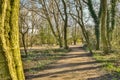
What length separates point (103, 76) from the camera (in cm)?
1285

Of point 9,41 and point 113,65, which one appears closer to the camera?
point 9,41

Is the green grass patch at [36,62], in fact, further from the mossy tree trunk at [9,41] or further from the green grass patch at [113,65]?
the mossy tree trunk at [9,41]

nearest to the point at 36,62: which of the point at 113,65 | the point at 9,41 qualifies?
the point at 113,65

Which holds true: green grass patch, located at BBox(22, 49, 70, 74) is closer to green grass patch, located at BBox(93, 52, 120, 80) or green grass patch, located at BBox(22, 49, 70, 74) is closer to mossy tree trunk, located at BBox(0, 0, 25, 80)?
green grass patch, located at BBox(93, 52, 120, 80)

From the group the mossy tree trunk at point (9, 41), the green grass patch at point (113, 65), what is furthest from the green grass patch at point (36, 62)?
the mossy tree trunk at point (9, 41)

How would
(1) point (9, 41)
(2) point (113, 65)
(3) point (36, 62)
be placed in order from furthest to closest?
(3) point (36, 62) < (2) point (113, 65) < (1) point (9, 41)

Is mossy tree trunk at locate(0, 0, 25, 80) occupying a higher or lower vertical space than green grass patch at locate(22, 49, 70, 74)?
higher

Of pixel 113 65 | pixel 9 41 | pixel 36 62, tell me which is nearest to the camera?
pixel 9 41

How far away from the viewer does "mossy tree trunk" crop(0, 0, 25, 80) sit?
5.39 meters

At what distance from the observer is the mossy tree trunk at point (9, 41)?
5395mm

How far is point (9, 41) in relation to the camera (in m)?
5.54

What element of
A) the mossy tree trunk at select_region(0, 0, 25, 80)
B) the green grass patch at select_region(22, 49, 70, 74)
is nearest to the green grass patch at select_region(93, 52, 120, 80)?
the green grass patch at select_region(22, 49, 70, 74)

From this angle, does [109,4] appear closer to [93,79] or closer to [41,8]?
[41,8]

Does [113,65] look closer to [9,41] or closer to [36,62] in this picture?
[36,62]
